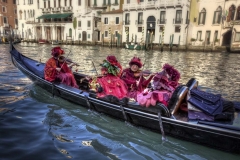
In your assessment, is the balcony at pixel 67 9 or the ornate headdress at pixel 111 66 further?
the balcony at pixel 67 9

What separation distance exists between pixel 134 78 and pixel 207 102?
1.87 m

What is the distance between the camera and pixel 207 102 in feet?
10.0

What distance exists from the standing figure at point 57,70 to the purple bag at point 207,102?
10.4 feet

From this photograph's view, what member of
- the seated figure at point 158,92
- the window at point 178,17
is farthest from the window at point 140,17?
the seated figure at point 158,92

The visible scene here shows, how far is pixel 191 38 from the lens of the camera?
74.6ft

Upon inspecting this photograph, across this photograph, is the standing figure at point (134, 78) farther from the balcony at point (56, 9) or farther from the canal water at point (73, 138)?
the balcony at point (56, 9)

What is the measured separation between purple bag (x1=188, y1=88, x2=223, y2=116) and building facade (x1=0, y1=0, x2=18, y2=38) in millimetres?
42294

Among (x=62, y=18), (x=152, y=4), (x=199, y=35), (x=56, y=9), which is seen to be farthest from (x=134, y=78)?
(x=56, y=9)

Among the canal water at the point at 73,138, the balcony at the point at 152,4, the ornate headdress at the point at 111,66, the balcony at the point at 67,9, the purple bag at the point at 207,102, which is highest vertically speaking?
the balcony at the point at 67,9

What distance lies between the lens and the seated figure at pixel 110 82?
416 cm

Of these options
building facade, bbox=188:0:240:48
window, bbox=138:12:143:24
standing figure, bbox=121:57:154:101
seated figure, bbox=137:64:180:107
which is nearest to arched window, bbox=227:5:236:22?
building facade, bbox=188:0:240:48

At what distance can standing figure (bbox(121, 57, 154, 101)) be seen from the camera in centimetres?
442

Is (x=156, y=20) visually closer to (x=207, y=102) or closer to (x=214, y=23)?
(x=214, y=23)

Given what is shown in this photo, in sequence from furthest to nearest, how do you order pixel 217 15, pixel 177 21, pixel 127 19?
pixel 127 19 → pixel 177 21 → pixel 217 15
